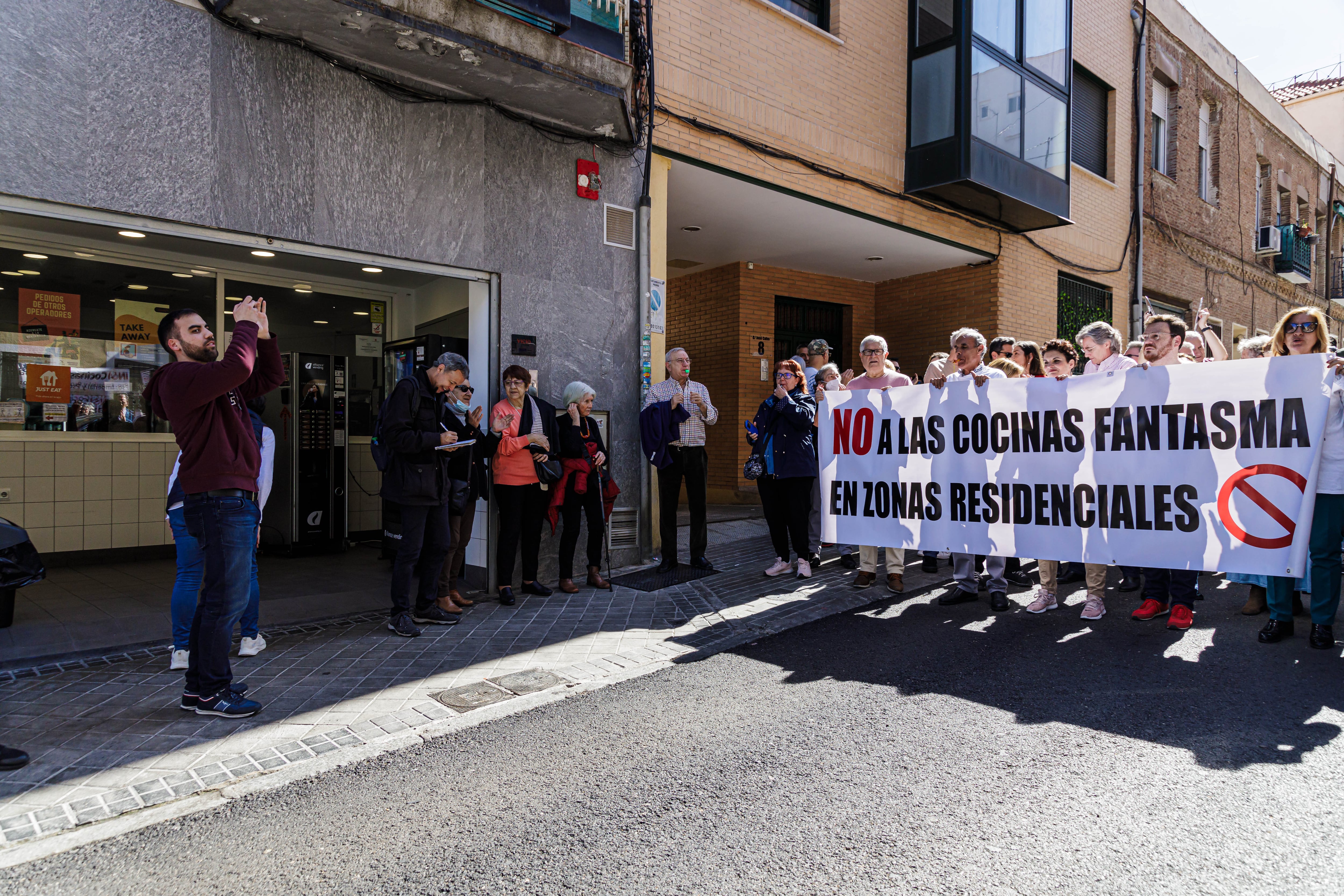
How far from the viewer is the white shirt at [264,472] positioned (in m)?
4.64

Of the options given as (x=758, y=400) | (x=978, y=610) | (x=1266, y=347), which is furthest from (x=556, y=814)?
(x=758, y=400)

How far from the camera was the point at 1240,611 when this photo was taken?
596 centimetres

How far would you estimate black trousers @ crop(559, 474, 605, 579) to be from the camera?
6.91 metres

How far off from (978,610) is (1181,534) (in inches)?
60.0

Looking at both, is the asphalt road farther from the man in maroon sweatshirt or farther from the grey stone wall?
the grey stone wall

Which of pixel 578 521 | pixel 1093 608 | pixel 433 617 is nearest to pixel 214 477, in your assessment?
pixel 433 617

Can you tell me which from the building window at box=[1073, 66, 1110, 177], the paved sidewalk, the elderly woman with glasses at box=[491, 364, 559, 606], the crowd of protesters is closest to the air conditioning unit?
the building window at box=[1073, 66, 1110, 177]

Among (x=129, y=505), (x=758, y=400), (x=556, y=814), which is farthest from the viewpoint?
(x=758, y=400)

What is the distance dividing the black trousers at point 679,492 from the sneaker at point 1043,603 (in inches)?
115

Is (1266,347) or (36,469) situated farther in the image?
(36,469)

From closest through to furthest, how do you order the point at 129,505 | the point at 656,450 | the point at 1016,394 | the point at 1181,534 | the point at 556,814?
the point at 556,814
the point at 1181,534
the point at 1016,394
the point at 656,450
the point at 129,505

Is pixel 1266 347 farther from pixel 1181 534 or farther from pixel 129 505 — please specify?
pixel 129 505

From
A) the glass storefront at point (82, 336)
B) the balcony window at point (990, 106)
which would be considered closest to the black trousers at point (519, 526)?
the glass storefront at point (82, 336)

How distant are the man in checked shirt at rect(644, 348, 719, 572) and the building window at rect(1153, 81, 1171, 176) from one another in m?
13.6
